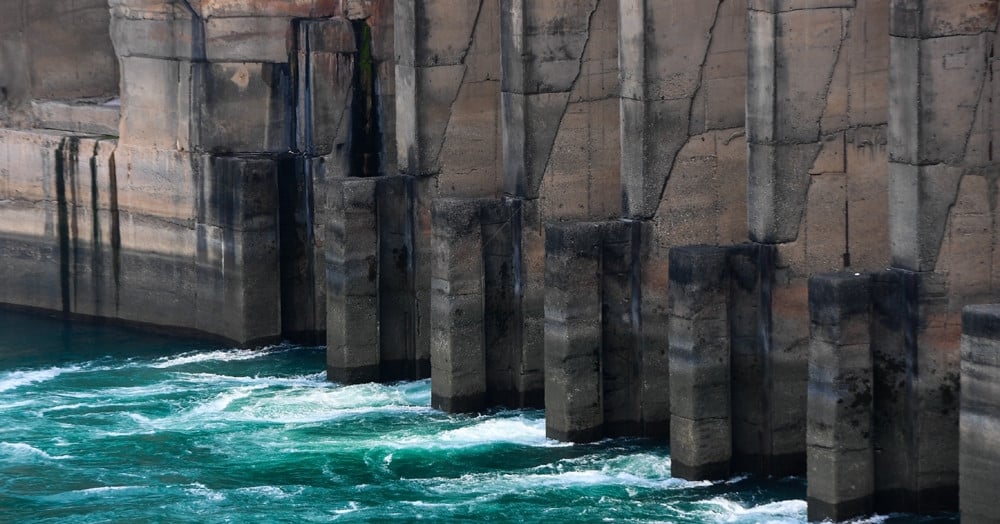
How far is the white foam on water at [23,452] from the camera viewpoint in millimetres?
34594

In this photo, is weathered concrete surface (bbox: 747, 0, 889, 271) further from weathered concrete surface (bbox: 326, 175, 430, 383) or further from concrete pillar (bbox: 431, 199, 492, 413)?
weathered concrete surface (bbox: 326, 175, 430, 383)

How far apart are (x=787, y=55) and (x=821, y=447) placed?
19.2ft

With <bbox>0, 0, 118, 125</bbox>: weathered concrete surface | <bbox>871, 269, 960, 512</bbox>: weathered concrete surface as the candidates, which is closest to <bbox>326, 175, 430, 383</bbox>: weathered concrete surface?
<bbox>871, 269, 960, 512</bbox>: weathered concrete surface

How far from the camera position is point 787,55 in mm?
30422

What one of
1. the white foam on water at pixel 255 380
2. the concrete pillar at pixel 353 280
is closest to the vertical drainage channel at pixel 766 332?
the concrete pillar at pixel 353 280

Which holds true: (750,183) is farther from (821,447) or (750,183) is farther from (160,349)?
(160,349)

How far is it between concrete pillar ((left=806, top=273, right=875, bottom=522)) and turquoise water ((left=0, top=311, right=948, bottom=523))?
1.25m

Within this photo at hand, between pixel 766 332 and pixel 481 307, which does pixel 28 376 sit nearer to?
pixel 481 307

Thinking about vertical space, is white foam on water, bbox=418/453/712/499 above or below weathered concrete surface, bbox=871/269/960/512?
below

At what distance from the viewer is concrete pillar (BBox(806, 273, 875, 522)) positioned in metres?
28.4

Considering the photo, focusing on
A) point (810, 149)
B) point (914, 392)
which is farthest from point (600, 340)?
point (914, 392)

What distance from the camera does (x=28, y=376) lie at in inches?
1602

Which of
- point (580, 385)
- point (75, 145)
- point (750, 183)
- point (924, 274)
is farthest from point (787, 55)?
point (75, 145)

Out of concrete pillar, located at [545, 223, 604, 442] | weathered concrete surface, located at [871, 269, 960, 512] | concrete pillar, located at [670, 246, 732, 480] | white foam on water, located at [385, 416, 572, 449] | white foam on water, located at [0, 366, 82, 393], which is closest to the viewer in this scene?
weathered concrete surface, located at [871, 269, 960, 512]
